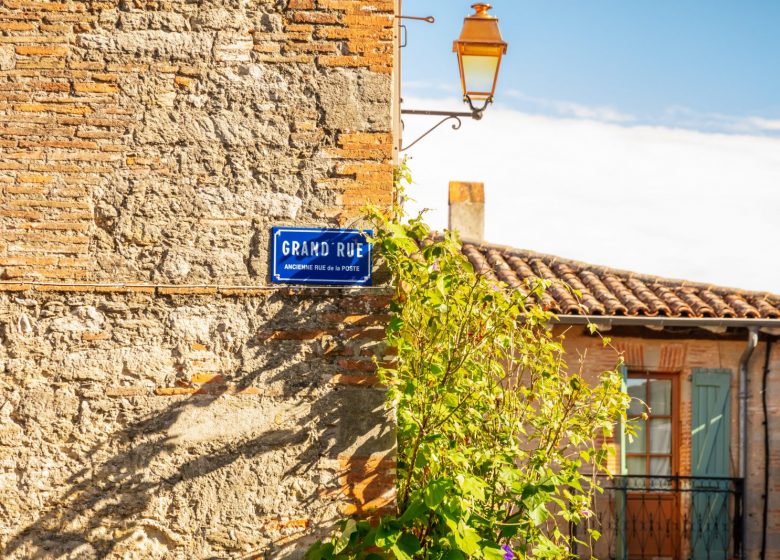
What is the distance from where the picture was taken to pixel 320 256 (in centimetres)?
494

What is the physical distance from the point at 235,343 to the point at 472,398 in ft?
3.93

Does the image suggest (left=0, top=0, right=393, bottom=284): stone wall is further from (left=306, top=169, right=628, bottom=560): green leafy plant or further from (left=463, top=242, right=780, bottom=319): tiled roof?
(left=463, top=242, right=780, bottom=319): tiled roof

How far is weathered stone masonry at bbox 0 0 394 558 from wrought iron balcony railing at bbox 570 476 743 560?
248 inches

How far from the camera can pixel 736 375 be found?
10.8m

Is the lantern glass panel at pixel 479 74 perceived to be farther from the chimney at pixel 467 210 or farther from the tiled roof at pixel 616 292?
the chimney at pixel 467 210

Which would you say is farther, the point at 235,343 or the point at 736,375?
the point at 736,375

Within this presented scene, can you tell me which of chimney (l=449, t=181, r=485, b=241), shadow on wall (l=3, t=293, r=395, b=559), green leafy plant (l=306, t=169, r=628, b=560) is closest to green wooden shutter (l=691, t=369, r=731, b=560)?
chimney (l=449, t=181, r=485, b=241)

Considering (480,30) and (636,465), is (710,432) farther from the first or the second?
(480,30)

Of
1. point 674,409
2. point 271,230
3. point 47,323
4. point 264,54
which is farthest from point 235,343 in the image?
point 674,409

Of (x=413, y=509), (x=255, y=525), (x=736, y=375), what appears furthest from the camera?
A: (x=736, y=375)

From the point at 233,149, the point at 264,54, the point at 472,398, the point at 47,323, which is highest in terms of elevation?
the point at 264,54

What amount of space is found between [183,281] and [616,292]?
6998mm

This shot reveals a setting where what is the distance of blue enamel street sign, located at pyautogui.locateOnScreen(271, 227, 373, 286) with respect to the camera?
492cm

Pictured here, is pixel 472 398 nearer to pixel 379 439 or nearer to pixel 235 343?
pixel 379 439
